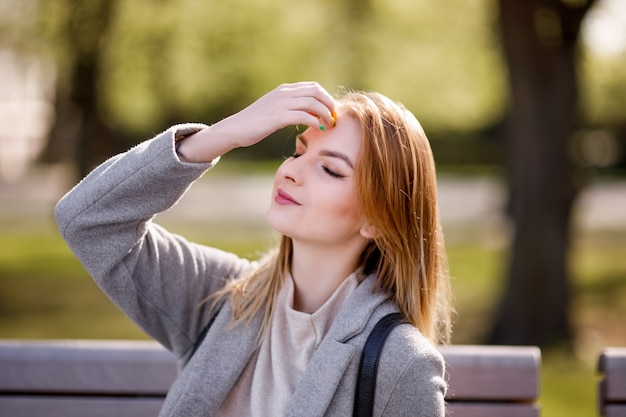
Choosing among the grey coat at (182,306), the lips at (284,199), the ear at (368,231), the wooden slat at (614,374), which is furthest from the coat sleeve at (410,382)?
the wooden slat at (614,374)

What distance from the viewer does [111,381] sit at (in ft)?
9.46

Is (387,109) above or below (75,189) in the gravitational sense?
above

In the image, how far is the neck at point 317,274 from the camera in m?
2.53

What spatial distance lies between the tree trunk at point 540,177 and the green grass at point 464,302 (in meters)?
0.33

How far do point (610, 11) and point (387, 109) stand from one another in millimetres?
5672

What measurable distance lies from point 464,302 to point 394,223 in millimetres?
7057

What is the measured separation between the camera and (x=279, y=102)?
2.35 meters

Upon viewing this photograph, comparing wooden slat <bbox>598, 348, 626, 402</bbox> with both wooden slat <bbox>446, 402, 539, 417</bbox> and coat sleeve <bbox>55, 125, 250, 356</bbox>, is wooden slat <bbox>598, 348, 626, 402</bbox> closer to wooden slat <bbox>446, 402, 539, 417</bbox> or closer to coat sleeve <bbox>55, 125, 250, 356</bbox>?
wooden slat <bbox>446, 402, 539, 417</bbox>

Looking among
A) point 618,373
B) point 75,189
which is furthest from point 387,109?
point 618,373

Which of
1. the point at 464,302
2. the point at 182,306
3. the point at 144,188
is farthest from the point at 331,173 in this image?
the point at 464,302

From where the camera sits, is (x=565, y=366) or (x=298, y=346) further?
(x=565, y=366)

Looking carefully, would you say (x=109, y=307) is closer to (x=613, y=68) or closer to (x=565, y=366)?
(x=565, y=366)

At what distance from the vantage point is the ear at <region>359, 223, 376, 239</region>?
97.7 inches

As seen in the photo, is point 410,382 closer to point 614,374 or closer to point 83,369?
point 614,374
